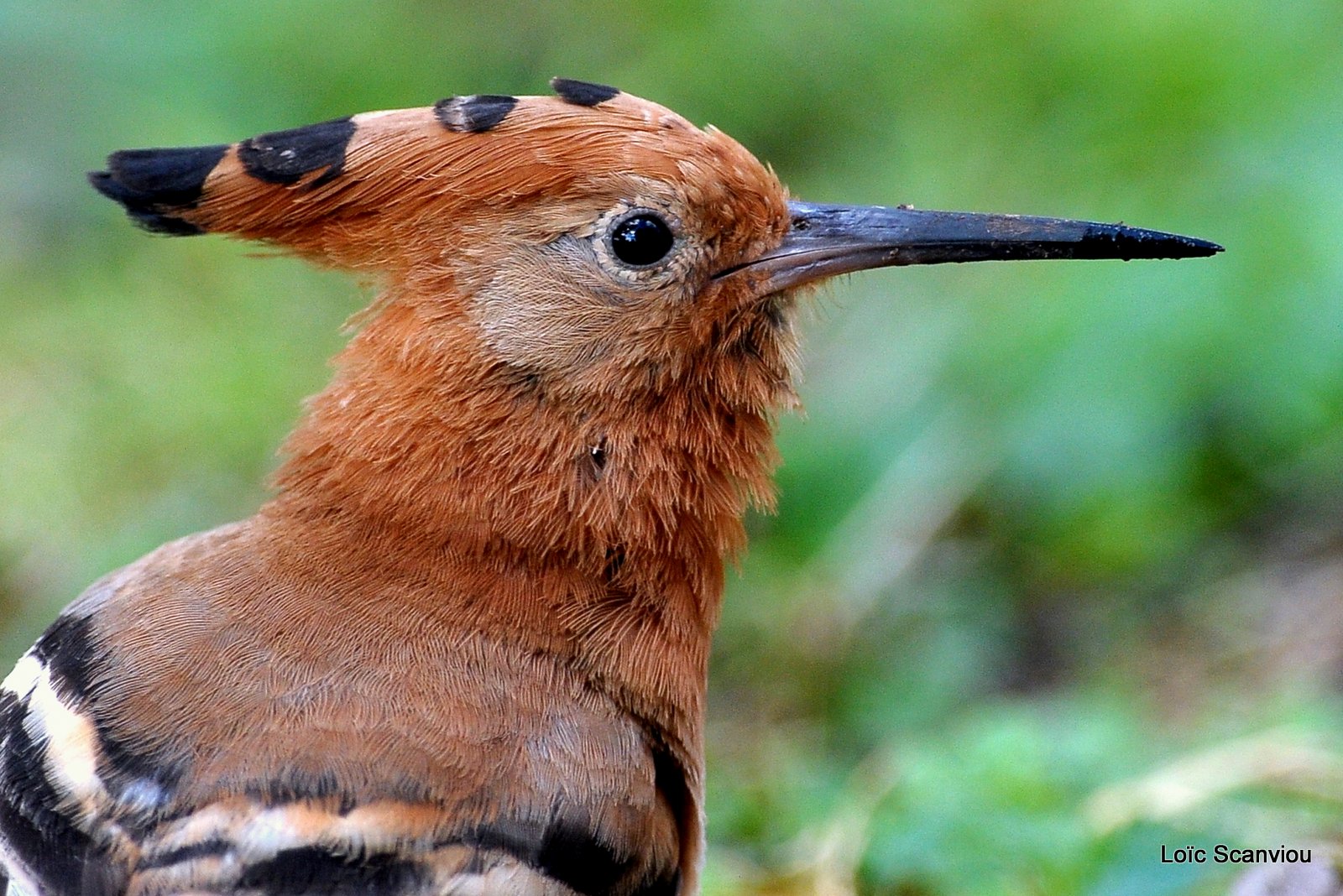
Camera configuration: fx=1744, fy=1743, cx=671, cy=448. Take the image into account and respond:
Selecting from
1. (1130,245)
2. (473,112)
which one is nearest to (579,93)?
(473,112)

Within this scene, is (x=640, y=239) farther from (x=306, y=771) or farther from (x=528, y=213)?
(x=306, y=771)

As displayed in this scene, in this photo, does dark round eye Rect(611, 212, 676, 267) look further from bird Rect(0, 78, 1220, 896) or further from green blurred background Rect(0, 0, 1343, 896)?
green blurred background Rect(0, 0, 1343, 896)

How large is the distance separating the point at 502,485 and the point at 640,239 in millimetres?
400

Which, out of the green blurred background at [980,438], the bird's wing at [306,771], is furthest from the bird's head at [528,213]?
the bird's wing at [306,771]

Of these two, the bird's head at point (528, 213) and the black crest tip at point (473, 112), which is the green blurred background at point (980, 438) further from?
the black crest tip at point (473, 112)

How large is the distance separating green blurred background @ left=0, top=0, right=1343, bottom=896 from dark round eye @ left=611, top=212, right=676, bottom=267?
1.16 ft

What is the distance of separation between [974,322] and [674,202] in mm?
2289

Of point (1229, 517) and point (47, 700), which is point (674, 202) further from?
point (1229, 517)

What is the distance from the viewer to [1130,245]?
254 centimetres

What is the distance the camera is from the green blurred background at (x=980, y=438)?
10.3ft

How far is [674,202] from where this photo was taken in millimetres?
2477

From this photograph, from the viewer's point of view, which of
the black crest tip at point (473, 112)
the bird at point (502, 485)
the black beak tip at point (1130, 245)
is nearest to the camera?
the bird at point (502, 485)

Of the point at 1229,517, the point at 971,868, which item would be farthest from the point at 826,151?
the point at 971,868

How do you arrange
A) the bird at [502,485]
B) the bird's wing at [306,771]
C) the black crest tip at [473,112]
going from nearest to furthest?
the bird's wing at [306,771], the bird at [502,485], the black crest tip at [473,112]
